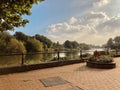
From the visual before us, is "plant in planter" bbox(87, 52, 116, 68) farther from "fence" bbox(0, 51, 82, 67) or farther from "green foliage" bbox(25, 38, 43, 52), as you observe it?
"green foliage" bbox(25, 38, 43, 52)

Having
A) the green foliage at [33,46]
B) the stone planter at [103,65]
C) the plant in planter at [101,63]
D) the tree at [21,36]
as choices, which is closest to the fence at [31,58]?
the plant in planter at [101,63]

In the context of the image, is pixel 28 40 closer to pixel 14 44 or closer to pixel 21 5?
pixel 14 44

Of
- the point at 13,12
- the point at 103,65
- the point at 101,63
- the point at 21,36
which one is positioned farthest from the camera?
the point at 21,36

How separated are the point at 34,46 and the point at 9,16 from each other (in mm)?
35681

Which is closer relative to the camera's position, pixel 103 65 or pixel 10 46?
pixel 103 65

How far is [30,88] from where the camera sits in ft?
17.1

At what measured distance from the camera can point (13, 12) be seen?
652 centimetres

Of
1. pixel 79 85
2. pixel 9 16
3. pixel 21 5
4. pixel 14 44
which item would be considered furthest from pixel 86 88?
pixel 14 44

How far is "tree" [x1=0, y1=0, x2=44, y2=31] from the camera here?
232 inches

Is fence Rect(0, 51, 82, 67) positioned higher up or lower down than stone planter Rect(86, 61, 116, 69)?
higher up

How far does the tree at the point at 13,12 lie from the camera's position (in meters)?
5.90

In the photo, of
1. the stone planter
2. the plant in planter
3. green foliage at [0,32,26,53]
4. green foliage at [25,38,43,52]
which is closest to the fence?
the plant in planter

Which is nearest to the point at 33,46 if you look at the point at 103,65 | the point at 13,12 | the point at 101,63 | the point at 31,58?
the point at 31,58

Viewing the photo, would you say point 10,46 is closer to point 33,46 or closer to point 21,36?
point 33,46
